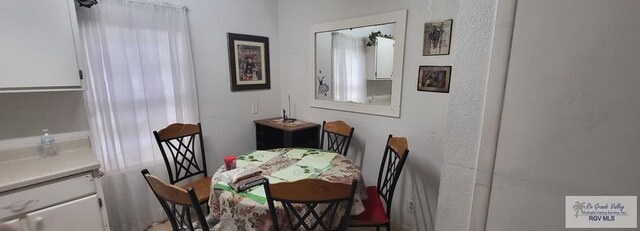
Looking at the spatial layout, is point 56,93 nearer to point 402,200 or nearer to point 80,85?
point 80,85

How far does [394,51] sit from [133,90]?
2113 mm

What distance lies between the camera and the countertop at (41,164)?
4.36 ft

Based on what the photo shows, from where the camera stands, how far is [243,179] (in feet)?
4.77

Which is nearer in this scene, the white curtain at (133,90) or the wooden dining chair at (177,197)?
the wooden dining chair at (177,197)

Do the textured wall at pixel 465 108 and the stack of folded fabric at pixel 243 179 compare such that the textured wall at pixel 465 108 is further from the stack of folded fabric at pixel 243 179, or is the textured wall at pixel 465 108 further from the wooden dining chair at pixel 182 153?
the wooden dining chair at pixel 182 153

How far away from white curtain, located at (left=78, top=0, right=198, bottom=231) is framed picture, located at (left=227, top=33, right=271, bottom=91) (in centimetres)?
43

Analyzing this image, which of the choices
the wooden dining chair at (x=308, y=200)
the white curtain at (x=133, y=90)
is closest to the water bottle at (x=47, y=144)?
the white curtain at (x=133, y=90)

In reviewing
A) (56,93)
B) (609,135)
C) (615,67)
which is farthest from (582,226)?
(56,93)

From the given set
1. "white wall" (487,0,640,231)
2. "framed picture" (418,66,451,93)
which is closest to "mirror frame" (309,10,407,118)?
"framed picture" (418,66,451,93)

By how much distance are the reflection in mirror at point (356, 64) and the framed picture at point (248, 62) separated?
0.62 meters

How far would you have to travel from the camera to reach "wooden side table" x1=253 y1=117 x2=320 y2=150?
8.40 ft

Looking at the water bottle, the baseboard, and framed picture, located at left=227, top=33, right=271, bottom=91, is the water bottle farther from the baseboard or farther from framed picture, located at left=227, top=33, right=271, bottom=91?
the baseboard

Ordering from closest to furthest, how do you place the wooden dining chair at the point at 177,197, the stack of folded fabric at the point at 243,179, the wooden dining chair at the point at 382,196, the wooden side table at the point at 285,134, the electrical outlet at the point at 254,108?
the wooden dining chair at the point at 177,197 → the stack of folded fabric at the point at 243,179 → the wooden dining chair at the point at 382,196 → the wooden side table at the point at 285,134 → the electrical outlet at the point at 254,108

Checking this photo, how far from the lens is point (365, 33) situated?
2.28 m
